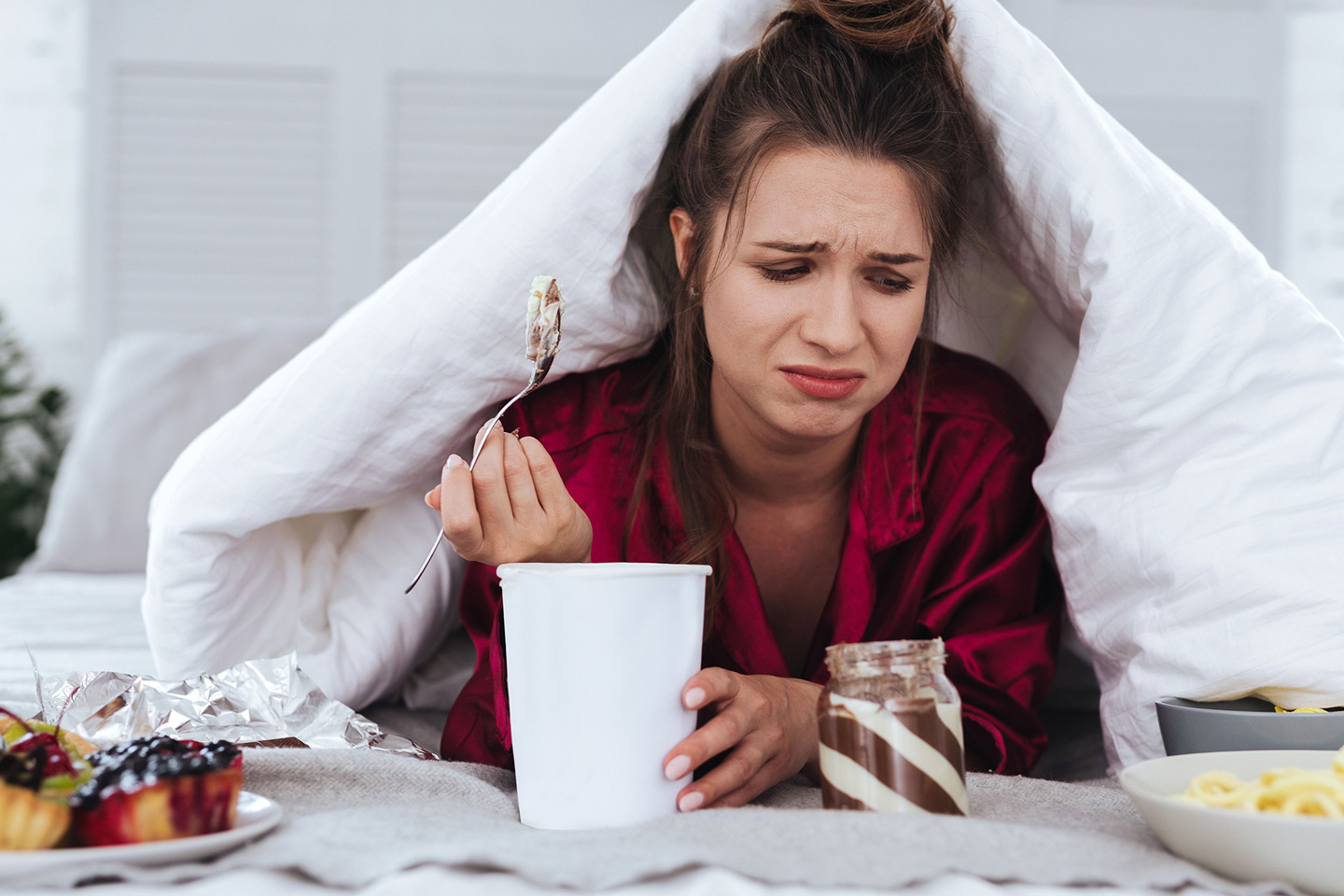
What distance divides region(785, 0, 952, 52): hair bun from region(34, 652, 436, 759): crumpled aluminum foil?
26.4 inches

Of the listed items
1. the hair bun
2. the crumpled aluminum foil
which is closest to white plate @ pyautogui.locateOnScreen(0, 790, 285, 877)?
the crumpled aluminum foil

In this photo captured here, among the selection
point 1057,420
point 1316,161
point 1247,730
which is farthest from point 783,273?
point 1316,161

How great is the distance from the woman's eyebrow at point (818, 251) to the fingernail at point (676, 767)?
427 mm

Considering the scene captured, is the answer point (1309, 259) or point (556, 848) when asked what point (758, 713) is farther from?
point (1309, 259)

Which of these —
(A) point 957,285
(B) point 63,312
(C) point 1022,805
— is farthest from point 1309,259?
(B) point 63,312

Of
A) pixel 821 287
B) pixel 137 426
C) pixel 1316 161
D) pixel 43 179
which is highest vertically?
pixel 1316 161

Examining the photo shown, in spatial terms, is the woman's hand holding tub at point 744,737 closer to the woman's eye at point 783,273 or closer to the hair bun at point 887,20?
the woman's eye at point 783,273

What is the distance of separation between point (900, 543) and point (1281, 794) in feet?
1.72

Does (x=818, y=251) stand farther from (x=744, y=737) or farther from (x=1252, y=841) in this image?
(x=1252, y=841)

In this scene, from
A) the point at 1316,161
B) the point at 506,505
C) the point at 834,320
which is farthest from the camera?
the point at 1316,161

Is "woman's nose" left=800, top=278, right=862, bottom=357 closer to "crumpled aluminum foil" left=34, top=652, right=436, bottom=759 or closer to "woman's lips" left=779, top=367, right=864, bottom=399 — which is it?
"woman's lips" left=779, top=367, right=864, bottom=399

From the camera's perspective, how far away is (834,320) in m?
0.85

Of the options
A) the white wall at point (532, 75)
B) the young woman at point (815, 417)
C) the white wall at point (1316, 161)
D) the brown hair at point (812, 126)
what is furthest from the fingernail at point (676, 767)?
the white wall at point (1316, 161)

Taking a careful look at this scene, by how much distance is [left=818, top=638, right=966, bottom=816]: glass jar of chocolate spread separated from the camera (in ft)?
1.82
